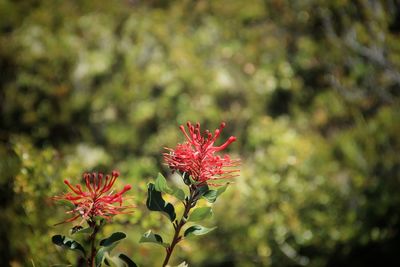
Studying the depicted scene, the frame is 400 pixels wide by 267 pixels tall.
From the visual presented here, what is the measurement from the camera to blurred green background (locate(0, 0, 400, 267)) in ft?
11.1

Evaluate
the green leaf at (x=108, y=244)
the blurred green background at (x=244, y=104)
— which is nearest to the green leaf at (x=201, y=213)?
the green leaf at (x=108, y=244)

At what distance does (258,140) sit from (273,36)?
1.81 meters

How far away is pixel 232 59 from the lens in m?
5.03

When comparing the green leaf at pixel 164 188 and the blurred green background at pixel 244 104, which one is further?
the blurred green background at pixel 244 104

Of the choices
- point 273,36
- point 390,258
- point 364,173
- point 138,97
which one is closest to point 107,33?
point 138,97

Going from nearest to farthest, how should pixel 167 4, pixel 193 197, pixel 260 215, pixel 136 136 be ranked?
pixel 193 197 < pixel 260 215 < pixel 136 136 < pixel 167 4

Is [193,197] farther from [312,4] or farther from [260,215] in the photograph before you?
→ [312,4]

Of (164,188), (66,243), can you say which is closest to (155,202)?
(164,188)

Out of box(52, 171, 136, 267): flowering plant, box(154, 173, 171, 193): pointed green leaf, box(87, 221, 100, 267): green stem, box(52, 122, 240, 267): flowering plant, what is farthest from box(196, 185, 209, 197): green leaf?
box(87, 221, 100, 267): green stem

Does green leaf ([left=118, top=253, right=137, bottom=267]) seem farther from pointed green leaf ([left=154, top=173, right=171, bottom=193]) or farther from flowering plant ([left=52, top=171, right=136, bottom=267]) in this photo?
pointed green leaf ([left=154, top=173, right=171, bottom=193])

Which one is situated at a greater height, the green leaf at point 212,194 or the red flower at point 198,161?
the red flower at point 198,161

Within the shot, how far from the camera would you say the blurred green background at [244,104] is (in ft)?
11.1

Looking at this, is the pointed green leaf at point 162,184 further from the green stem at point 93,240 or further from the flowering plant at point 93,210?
the green stem at point 93,240

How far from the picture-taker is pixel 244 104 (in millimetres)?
4824
